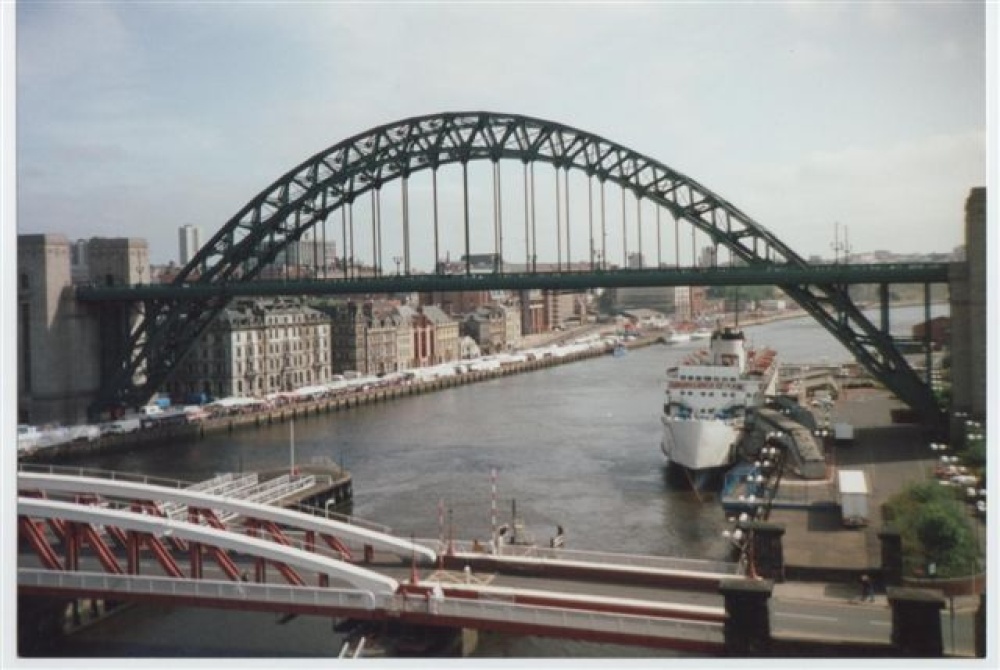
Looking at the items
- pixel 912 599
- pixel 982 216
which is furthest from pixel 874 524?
pixel 912 599

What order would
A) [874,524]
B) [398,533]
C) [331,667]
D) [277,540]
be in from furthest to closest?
1. [398,533]
2. [874,524]
3. [277,540]
4. [331,667]

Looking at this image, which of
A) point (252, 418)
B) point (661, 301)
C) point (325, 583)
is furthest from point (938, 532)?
point (661, 301)

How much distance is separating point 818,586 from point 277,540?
4.79 metres

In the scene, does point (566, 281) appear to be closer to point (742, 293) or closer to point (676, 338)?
point (676, 338)

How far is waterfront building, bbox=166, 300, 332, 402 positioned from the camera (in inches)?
1098

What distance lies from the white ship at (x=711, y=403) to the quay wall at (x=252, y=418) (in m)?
10.3

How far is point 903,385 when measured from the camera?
16.4 m

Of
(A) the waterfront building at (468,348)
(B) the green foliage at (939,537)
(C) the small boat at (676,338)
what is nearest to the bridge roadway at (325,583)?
(B) the green foliage at (939,537)

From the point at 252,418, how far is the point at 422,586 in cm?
1702

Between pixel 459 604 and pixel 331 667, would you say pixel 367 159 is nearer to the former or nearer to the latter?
pixel 459 604

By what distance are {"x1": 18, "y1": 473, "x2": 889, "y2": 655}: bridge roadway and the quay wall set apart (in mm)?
10451

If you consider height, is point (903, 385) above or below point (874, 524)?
above

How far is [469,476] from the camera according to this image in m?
16.3

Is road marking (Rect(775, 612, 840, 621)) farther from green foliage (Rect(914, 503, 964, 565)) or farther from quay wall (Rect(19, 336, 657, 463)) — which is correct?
quay wall (Rect(19, 336, 657, 463))
